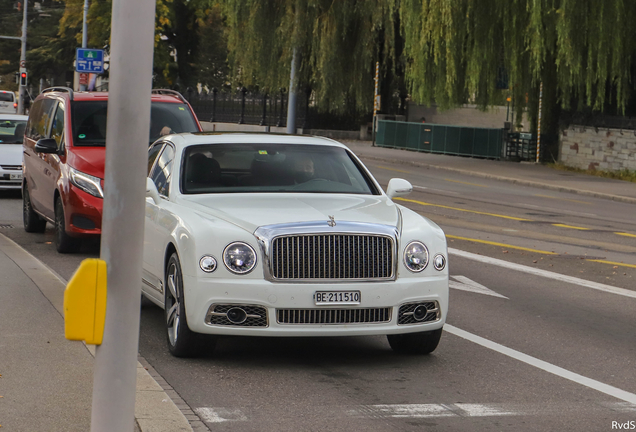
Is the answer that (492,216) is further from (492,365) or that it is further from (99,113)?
(492,365)

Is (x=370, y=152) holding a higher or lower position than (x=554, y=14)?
lower

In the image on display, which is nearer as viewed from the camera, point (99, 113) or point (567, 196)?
point (99, 113)

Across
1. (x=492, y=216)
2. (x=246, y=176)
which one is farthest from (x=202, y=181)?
(x=492, y=216)

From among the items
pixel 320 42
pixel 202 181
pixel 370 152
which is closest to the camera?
pixel 202 181

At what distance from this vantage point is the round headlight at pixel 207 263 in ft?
22.9

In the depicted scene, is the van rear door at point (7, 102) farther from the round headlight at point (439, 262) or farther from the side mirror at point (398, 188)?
the round headlight at point (439, 262)

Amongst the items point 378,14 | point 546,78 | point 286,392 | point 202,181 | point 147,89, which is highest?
point 378,14

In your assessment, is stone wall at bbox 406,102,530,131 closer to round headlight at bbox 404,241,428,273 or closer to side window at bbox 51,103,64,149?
side window at bbox 51,103,64,149

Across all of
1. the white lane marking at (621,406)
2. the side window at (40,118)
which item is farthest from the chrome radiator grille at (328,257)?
the side window at (40,118)

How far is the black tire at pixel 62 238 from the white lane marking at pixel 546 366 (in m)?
5.58

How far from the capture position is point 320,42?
122ft

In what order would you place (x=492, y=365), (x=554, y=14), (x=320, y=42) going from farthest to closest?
(x=320, y=42), (x=554, y=14), (x=492, y=365)

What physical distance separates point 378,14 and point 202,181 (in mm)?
30259

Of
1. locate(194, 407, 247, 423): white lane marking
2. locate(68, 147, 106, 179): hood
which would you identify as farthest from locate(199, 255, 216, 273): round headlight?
locate(68, 147, 106, 179): hood
